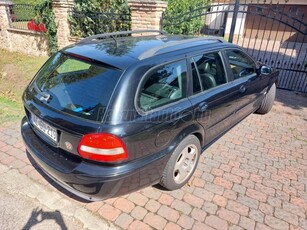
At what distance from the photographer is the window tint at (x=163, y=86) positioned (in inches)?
85.0

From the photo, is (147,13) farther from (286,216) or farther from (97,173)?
(286,216)

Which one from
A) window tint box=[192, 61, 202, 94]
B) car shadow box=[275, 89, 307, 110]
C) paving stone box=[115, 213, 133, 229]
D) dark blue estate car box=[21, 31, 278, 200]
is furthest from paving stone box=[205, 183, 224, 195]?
car shadow box=[275, 89, 307, 110]

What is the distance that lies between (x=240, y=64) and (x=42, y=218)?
10.9 feet

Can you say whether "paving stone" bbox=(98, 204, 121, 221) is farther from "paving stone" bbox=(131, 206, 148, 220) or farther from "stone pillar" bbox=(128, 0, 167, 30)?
"stone pillar" bbox=(128, 0, 167, 30)

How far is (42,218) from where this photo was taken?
237 cm

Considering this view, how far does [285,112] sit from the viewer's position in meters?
5.07

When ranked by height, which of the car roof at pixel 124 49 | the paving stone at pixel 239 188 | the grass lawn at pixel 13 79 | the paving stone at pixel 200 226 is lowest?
the grass lawn at pixel 13 79

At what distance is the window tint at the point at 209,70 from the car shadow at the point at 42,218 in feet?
6.41

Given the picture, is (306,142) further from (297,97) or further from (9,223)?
(9,223)

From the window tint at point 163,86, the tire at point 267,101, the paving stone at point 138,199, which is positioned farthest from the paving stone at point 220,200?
the tire at point 267,101

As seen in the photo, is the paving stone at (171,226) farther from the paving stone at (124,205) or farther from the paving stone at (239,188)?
the paving stone at (239,188)

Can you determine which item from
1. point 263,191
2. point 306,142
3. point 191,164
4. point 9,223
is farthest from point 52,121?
point 306,142

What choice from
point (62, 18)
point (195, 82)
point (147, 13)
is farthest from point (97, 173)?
point (62, 18)

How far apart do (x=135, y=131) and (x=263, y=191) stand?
1.86 m
